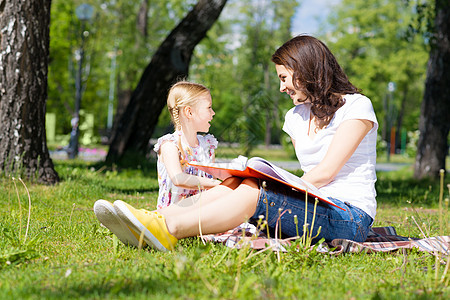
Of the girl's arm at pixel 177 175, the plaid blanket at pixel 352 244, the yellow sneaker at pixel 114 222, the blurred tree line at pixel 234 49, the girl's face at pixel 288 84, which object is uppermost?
the blurred tree line at pixel 234 49

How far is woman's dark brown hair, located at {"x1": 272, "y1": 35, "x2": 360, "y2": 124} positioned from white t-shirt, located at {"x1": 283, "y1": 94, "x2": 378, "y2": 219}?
67 millimetres

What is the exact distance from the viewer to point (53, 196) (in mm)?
4938

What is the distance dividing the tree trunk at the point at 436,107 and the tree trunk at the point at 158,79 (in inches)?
152

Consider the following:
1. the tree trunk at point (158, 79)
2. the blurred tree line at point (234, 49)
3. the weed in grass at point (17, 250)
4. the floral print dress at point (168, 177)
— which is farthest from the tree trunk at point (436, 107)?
the weed in grass at point (17, 250)

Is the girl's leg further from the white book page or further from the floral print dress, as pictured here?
the floral print dress

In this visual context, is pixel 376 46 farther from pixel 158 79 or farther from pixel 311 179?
pixel 311 179

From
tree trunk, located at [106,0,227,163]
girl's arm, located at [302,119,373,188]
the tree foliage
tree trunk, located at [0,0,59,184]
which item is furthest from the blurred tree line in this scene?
girl's arm, located at [302,119,373,188]

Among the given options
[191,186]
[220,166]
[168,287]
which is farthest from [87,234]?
[168,287]

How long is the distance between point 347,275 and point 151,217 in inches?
39.8

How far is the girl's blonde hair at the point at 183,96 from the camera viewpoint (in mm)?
3695

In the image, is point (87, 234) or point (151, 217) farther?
point (87, 234)

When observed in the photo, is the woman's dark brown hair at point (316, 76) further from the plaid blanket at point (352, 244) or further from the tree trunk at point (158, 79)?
the tree trunk at point (158, 79)

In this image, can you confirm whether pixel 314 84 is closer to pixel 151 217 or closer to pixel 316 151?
pixel 316 151

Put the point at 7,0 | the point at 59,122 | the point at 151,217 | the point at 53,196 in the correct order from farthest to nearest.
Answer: the point at 59,122, the point at 7,0, the point at 53,196, the point at 151,217
